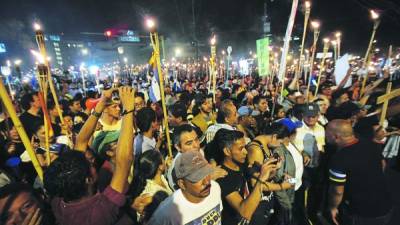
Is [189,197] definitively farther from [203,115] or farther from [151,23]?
[203,115]

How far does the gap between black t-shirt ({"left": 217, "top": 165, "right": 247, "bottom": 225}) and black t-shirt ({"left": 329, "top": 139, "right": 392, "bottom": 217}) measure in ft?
3.84

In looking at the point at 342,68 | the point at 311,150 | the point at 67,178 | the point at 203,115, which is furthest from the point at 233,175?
the point at 342,68

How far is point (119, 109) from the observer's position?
4750 millimetres

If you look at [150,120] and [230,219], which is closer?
[230,219]

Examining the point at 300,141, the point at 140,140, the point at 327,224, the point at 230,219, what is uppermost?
the point at 140,140

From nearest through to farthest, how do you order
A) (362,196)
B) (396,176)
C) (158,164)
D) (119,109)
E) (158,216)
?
(158,216) → (158,164) → (362,196) → (119,109) → (396,176)

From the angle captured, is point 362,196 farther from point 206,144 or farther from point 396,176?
point 396,176

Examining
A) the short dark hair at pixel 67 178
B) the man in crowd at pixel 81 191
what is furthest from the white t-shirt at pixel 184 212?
the short dark hair at pixel 67 178

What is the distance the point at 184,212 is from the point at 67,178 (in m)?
1.03

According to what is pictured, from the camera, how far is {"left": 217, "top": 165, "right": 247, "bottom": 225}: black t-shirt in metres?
2.85

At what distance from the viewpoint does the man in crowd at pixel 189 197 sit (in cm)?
228

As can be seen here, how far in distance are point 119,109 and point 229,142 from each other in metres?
2.51

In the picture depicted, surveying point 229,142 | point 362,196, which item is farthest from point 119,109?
point 362,196

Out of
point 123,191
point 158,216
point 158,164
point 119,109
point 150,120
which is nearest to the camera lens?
point 123,191
